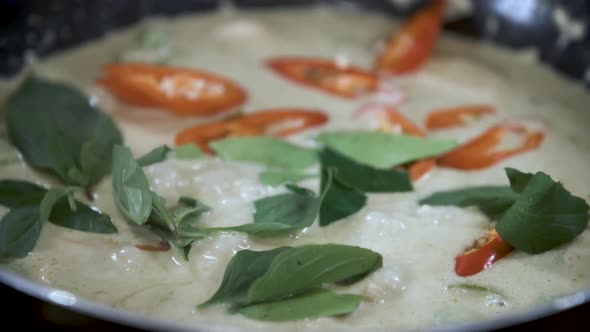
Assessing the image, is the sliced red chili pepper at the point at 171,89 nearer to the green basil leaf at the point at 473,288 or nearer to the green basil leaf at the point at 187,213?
the green basil leaf at the point at 187,213

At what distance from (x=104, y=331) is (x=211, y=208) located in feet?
1.28

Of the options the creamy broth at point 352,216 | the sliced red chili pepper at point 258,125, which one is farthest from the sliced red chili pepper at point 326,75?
the sliced red chili pepper at point 258,125

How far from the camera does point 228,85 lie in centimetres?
194

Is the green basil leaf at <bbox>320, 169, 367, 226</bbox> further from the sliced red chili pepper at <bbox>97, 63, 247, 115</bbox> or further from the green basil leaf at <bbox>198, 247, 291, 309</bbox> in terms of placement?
the sliced red chili pepper at <bbox>97, 63, 247, 115</bbox>

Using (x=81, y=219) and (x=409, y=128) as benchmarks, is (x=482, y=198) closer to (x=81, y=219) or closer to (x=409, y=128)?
(x=409, y=128)

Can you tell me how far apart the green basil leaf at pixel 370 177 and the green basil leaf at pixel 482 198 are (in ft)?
0.22

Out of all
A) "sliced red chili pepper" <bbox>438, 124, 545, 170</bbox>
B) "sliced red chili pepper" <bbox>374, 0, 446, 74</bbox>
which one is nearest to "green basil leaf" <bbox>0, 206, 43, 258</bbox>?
"sliced red chili pepper" <bbox>438, 124, 545, 170</bbox>

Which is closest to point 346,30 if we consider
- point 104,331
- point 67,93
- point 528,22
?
point 528,22

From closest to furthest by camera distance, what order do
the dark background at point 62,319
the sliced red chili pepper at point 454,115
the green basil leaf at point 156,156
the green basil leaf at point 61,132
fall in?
the dark background at point 62,319, the green basil leaf at point 156,156, the green basil leaf at point 61,132, the sliced red chili pepper at point 454,115

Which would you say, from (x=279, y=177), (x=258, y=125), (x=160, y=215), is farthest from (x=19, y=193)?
(x=258, y=125)

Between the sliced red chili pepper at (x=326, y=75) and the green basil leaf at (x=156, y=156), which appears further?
the sliced red chili pepper at (x=326, y=75)

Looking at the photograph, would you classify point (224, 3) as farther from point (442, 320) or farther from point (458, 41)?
point (442, 320)

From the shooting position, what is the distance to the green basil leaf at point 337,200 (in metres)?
1.34

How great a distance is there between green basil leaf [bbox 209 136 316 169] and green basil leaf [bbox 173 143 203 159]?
43 mm
